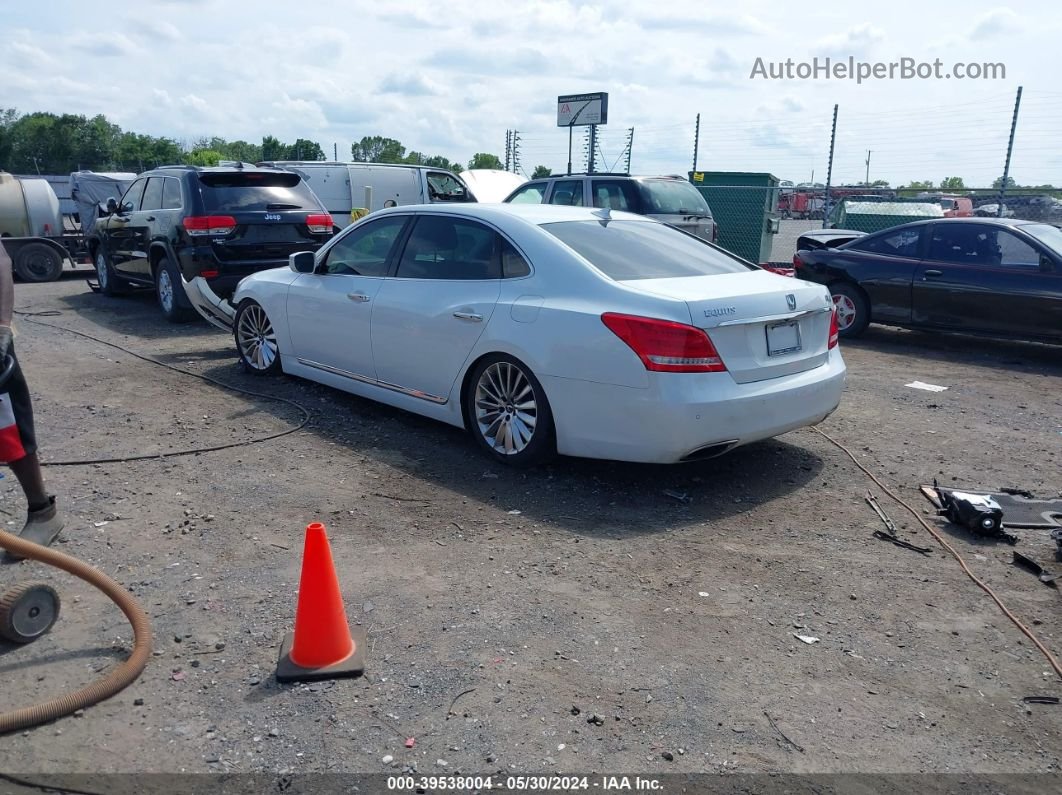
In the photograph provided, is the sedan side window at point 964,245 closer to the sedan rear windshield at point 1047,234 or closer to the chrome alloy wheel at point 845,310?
the sedan rear windshield at point 1047,234

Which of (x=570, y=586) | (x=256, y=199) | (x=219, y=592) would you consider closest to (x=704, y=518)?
(x=570, y=586)

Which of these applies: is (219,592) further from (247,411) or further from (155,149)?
(155,149)

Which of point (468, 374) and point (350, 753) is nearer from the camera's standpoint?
point (350, 753)

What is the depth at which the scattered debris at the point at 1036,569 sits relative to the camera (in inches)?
167

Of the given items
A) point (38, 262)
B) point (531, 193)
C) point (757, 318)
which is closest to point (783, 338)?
point (757, 318)

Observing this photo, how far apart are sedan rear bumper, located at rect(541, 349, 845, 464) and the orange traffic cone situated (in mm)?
2056

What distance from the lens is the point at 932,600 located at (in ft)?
13.2

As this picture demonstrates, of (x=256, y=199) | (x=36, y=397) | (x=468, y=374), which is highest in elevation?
(x=256, y=199)

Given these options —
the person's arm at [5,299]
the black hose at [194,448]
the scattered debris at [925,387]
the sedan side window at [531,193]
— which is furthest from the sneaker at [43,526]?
the sedan side window at [531,193]

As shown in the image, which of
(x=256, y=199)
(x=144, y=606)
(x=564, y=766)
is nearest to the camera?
(x=564, y=766)

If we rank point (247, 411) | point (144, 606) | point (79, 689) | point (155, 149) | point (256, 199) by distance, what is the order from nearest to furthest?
point (79, 689) → point (144, 606) → point (247, 411) → point (256, 199) → point (155, 149)

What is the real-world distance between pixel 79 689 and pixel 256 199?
8.09 m

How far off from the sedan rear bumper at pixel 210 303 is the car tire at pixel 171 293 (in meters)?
1.10

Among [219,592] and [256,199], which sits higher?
[256,199]
